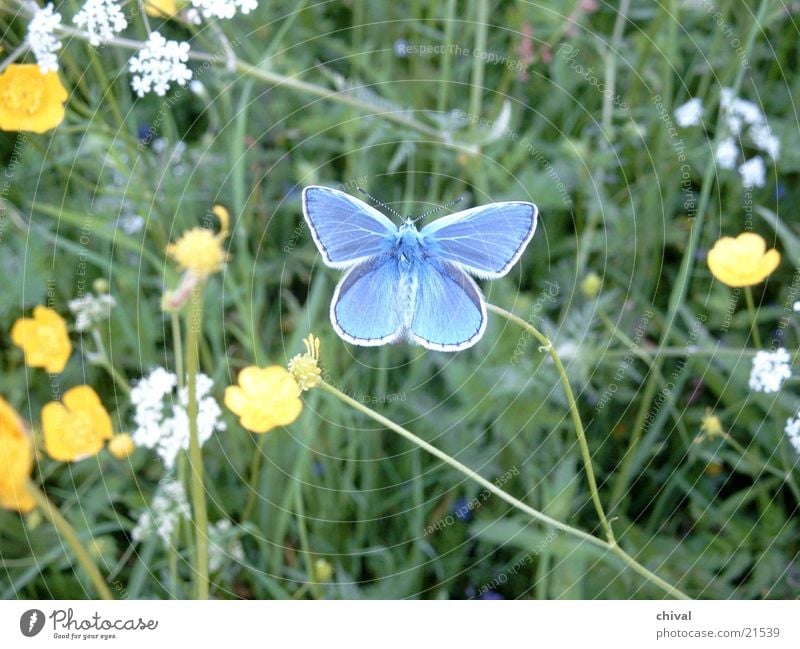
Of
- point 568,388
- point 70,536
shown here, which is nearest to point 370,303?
point 568,388

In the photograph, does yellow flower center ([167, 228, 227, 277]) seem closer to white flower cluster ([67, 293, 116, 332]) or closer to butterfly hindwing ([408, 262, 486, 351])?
white flower cluster ([67, 293, 116, 332])

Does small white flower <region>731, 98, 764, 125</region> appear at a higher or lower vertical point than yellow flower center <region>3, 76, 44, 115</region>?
higher

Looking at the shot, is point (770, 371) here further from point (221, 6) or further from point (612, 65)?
point (221, 6)

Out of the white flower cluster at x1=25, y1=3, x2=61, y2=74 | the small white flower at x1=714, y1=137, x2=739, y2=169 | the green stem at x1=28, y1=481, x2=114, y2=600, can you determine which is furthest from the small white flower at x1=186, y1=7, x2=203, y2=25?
the small white flower at x1=714, y1=137, x2=739, y2=169

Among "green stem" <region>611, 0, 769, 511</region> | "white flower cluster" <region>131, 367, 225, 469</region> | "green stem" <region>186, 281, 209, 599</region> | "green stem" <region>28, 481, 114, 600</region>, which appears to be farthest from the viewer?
"green stem" <region>611, 0, 769, 511</region>

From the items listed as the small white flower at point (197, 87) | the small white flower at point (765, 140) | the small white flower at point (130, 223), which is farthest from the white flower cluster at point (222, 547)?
the small white flower at point (765, 140)

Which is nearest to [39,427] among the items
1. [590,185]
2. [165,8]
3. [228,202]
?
[228,202]

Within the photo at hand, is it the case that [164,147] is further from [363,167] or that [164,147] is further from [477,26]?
[477,26]

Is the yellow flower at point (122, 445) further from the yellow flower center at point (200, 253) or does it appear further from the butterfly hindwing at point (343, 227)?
the butterfly hindwing at point (343, 227)
